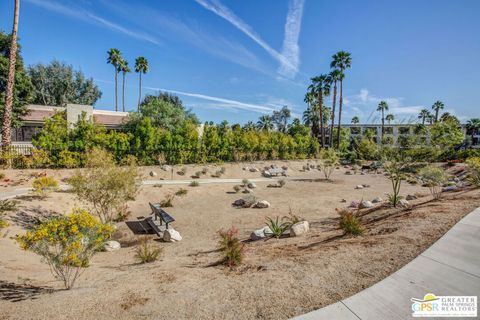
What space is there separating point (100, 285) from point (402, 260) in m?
6.54

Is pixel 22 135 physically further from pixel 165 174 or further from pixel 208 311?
pixel 208 311

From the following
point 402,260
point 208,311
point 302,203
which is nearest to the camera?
point 208,311

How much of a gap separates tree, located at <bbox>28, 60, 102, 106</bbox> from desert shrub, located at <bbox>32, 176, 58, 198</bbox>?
119 ft

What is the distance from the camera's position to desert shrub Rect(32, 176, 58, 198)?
12.4m

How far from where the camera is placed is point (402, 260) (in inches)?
210

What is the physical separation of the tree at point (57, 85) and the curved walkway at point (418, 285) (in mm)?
50750

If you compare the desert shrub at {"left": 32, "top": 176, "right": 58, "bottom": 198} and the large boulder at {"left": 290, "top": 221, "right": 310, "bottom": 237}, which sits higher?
the desert shrub at {"left": 32, "top": 176, "right": 58, "bottom": 198}

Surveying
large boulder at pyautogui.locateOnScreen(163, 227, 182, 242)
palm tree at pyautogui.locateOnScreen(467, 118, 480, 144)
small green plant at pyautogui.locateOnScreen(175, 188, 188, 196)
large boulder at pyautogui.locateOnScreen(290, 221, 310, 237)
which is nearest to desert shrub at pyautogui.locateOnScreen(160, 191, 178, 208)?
small green plant at pyautogui.locateOnScreen(175, 188, 188, 196)

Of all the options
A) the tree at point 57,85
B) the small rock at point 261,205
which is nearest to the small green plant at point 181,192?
the small rock at point 261,205

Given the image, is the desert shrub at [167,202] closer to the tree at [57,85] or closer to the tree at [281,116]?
the tree at [57,85]

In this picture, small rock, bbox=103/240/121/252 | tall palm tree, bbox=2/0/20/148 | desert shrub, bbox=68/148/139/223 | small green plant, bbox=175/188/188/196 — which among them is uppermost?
tall palm tree, bbox=2/0/20/148

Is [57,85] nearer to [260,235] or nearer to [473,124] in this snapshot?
[260,235]

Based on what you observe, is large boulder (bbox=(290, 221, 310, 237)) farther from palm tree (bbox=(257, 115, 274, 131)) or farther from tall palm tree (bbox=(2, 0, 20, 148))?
palm tree (bbox=(257, 115, 274, 131))

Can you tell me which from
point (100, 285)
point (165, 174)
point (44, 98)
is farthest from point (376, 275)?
point (44, 98)
